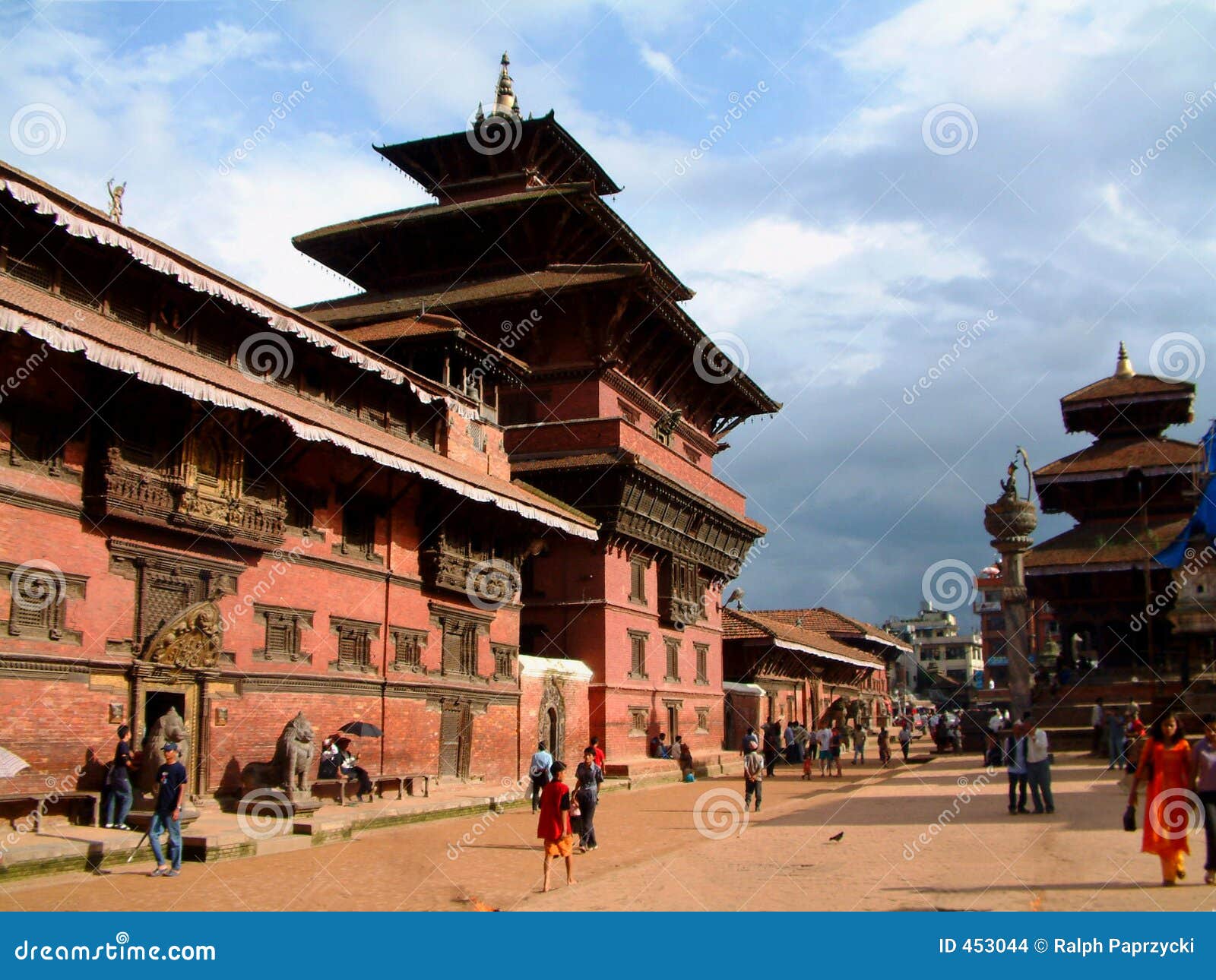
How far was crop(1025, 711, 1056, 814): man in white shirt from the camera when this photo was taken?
1614 centimetres

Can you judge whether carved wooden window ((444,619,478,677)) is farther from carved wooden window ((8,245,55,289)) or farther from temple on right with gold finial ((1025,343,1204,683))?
temple on right with gold finial ((1025,343,1204,683))

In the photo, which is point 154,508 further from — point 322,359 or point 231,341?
point 322,359

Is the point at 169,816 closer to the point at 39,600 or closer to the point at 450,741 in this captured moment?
the point at 39,600

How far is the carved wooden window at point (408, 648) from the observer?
21.0m

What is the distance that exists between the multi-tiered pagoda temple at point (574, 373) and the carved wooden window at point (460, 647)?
8.30 ft

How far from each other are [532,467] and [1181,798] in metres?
21.2

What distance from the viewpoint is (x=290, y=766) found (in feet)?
54.0

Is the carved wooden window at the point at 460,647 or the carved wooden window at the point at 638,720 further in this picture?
the carved wooden window at the point at 638,720

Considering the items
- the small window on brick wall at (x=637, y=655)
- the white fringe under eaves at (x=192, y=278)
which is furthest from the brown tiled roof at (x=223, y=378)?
the small window on brick wall at (x=637, y=655)

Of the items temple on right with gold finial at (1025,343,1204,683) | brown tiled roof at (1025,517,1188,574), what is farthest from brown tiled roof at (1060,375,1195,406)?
brown tiled roof at (1025,517,1188,574)

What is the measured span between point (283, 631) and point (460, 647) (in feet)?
19.4

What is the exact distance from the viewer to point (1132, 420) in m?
42.8

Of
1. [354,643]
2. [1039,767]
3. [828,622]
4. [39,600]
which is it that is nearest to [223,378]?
[39,600]

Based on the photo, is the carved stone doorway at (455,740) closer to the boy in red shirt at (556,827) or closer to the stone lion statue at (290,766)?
the stone lion statue at (290,766)
